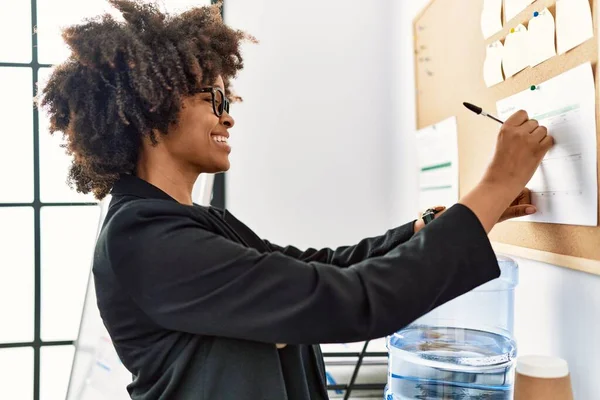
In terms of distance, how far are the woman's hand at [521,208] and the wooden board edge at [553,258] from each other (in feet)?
0.30

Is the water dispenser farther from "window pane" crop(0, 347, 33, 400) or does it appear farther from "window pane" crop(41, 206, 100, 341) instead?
"window pane" crop(0, 347, 33, 400)

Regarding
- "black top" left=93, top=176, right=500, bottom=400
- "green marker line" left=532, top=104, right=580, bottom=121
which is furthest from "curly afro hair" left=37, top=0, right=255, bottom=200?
"green marker line" left=532, top=104, right=580, bottom=121

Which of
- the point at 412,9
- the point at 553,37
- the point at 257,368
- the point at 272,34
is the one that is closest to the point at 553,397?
the point at 257,368

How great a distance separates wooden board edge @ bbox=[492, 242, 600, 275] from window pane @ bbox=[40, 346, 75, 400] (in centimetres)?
191

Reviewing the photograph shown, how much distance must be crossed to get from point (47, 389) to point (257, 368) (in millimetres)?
1895

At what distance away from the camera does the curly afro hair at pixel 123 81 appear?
0.87m

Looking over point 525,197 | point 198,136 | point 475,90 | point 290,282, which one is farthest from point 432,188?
point 290,282

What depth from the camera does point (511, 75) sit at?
1.16 m

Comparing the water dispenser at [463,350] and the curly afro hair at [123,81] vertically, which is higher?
the curly afro hair at [123,81]

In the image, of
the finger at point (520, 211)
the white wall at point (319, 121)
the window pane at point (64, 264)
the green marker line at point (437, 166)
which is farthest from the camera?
the window pane at point (64, 264)

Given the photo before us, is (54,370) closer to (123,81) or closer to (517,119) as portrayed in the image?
(123,81)

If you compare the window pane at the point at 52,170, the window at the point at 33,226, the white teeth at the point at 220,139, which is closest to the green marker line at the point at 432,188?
the white teeth at the point at 220,139

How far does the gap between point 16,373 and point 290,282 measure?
6.75 ft

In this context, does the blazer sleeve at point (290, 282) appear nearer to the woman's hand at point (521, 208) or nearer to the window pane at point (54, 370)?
the woman's hand at point (521, 208)
